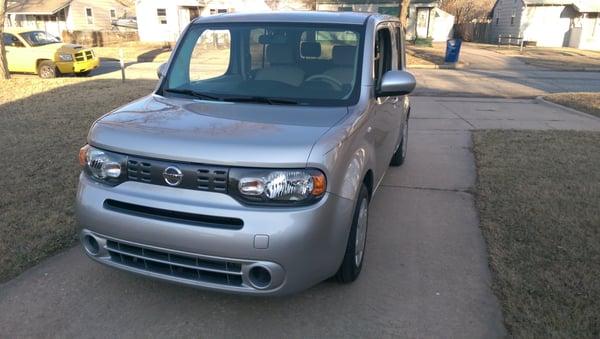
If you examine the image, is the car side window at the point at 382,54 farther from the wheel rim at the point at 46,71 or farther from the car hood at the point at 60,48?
the wheel rim at the point at 46,71

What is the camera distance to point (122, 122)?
A: 9.91 ft

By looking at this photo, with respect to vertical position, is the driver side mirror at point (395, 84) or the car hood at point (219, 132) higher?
the driver side mirror at point (395, 84)

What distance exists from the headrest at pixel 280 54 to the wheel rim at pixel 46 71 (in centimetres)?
1534

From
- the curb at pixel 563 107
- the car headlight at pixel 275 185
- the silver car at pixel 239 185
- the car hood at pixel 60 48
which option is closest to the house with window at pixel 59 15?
the car hood at pixel 60 48

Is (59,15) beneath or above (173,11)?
beneath

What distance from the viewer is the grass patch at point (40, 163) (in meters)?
3.94

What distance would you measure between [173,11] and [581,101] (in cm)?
2979

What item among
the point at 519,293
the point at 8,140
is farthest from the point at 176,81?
the point at 8,140

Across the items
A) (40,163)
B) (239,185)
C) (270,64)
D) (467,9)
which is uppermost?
(467,9)

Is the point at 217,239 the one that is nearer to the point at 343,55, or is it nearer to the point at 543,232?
the point at 343,55

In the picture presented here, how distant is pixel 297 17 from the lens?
402 centimetres

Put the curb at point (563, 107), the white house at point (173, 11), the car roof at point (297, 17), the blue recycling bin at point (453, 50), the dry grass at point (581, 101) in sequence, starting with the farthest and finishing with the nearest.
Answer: the white house at point (173, 11) → the blue recycling bin at point (453, 50) → the dry grass at point (581, 101) → the curb at point (563, 107) → the car roof at point (297, 17)

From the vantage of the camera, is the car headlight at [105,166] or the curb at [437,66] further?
the curb at [437,66]

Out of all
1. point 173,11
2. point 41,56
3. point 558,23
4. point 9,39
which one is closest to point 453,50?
point 41,56
